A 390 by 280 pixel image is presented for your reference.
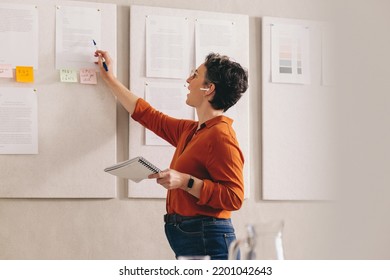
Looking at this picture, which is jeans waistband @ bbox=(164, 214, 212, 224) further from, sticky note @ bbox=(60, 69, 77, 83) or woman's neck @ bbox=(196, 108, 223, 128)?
sticky note @ bbox=(60, 69, 77, 83)

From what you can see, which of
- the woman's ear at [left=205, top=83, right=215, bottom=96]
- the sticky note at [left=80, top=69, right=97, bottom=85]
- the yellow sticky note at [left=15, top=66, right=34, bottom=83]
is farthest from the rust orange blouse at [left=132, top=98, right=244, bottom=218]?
the yellow sticky note at [left=15, top=66, right=34, bottom=83]

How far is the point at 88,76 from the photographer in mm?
2535

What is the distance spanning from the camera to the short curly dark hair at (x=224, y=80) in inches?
90.6

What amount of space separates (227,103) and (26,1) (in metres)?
1.05

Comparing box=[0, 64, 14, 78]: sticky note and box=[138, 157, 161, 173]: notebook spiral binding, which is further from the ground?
box=[0, 64, 14, 78]: sticky note

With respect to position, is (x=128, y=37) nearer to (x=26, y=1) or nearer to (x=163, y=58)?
(x=163, y=58)

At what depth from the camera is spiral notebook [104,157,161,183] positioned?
6.45 feet

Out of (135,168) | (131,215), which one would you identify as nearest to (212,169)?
(135,168)

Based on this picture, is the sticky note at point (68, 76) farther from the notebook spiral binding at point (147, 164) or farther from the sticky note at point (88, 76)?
the notebook spiral binding at point (147, 164)

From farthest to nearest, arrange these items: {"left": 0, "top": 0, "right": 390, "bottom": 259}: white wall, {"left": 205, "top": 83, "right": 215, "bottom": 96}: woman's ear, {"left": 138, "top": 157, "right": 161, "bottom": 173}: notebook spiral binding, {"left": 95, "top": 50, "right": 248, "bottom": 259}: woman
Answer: {"left": 0, "top": 0, "right": 390, "bottom": 259}: white wall < {"left": 205, "top": 83, "right": 215, "bottom": 96}: woman's ear < {"left": 95, "top": 50, "right": 248, "bottom": 259}: woman < {"left": 138, "top": 157, "right": 161, "bottom": 173}: notebook spiral binding

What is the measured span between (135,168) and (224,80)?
57 centimetres

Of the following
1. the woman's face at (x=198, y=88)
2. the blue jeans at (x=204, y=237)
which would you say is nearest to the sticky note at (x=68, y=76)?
the woman's face at (x=198, y=88)

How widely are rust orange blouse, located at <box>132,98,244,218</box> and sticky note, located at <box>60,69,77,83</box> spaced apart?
24.9 inches
